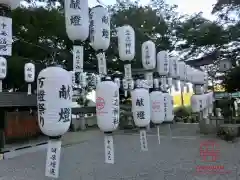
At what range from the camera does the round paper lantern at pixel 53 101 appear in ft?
10.8

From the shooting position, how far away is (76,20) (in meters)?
3.92

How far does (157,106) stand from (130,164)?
2.98 metres

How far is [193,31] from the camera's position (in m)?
15.0

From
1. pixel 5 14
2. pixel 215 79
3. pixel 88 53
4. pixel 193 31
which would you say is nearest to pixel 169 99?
pixel 5 14

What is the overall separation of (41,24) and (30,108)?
4.00 meters

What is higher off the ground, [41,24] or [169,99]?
[41,24]

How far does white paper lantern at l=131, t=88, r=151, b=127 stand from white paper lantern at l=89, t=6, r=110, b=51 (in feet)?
4.01

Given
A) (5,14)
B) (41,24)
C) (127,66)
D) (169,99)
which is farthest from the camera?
(41,24)

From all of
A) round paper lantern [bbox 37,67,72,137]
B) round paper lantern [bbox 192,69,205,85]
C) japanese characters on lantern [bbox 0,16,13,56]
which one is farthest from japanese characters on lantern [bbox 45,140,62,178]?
round paper lantern [bbox 192,69,205,85]

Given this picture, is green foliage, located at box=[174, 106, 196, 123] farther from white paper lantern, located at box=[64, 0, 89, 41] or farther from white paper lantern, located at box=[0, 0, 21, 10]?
white paper lantern, located at box=[0, 0, 21, 10]

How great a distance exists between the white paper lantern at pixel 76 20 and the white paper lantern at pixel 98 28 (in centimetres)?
45

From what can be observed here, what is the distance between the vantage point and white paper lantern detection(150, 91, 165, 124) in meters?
5.67

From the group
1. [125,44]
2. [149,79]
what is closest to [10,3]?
[125,44]

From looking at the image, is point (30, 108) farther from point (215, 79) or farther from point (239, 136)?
point (215, 79)
